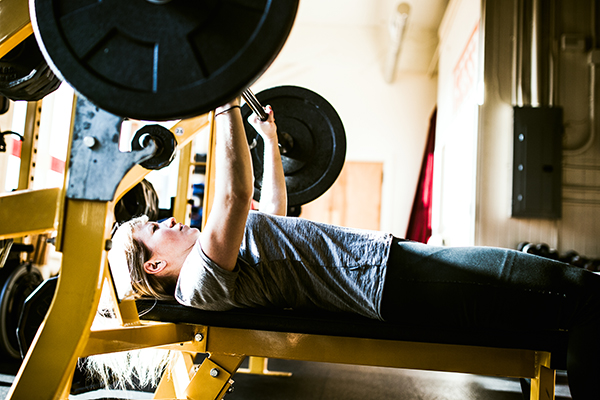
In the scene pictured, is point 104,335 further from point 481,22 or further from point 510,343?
point 481,22

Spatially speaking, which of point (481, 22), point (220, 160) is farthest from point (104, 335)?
point (481, 22)

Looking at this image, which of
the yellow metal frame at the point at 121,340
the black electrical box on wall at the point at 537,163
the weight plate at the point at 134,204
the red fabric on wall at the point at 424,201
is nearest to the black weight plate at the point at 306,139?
the weight plate at the point at 134,204

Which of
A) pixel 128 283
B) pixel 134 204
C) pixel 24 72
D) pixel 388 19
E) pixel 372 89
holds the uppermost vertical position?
pixel 388 19

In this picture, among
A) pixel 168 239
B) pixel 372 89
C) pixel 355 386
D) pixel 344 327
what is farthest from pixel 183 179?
pixel 372 89

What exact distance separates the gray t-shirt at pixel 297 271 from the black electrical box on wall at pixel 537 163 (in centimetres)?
258

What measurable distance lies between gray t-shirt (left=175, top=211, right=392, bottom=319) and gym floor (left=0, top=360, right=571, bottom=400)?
75 cm

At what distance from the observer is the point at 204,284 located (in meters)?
1.20

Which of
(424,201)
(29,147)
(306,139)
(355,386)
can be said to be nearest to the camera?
(306,139)

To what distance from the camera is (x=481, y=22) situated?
3650 mm

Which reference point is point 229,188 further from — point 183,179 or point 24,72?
point 183,179

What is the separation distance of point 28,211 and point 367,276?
0.76 meters

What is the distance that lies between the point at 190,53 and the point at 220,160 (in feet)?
1.13

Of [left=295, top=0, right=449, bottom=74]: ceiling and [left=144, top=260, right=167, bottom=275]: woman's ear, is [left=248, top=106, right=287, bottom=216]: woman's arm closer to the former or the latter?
[left=144, top=260, right=167, bottom=275]: woman's ear

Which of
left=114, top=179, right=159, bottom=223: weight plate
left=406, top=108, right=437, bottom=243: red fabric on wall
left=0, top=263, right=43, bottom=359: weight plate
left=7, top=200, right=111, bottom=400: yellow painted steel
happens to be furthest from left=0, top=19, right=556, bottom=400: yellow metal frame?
left=406, top=108, right=437, bottom=243: red fabric on wall
